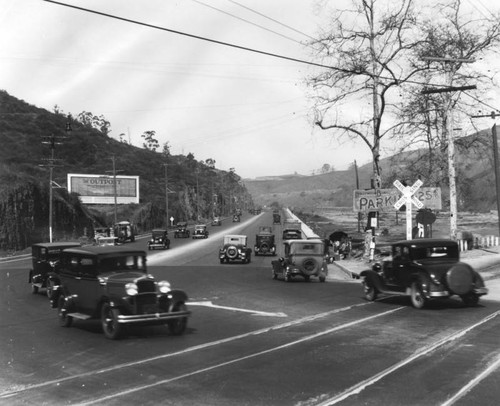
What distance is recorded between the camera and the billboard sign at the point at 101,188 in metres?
92.7

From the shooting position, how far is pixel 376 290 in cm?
1709

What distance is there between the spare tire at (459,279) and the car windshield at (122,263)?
7947 mm

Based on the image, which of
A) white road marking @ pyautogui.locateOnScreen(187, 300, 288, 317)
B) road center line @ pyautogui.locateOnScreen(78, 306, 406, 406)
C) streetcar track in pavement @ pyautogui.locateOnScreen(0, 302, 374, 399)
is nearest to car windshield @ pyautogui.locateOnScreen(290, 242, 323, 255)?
white road marking @ pyautogui.locateOnScreen(187, 300, 288, 317)

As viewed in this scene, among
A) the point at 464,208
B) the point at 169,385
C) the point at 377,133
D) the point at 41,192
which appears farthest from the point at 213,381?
the point at 464,208

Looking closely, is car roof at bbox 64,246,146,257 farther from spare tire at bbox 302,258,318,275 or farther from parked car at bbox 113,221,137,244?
parked car at bbox 113,221,137,244

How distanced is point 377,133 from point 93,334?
26038mm

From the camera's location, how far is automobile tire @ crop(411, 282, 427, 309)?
49.6ft

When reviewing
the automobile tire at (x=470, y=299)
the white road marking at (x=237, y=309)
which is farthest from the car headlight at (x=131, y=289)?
the automobile tire at (x=470, y=299)

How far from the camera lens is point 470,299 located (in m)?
15.3

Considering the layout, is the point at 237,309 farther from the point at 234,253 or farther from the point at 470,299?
the point at 234,253

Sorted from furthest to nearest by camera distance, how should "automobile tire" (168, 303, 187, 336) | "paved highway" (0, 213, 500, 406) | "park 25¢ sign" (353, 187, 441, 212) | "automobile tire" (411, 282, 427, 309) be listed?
"park 25¢ sign" (353, 187, 441, 212) → "automobile tire" (411, 282, 427, 309) → "automobile tire" (168, 303, 187, 336) → "paved highway" (0, 213, 500, 406)

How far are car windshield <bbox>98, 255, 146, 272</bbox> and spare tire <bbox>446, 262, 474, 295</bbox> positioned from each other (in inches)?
313

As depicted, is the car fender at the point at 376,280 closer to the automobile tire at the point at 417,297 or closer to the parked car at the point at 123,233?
the automobile tire at the point at 417,297

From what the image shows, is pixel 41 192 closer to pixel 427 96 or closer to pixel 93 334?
pixel 427 96
